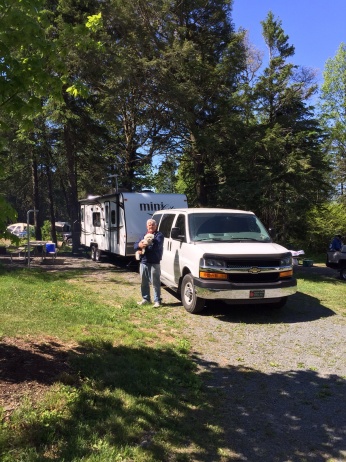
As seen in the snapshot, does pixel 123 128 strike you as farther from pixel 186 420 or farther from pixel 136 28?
pixel 186 420

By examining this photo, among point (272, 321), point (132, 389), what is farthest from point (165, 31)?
point (132, 389)

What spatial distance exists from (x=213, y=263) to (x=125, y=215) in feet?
21.4

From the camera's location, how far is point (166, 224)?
978 cm

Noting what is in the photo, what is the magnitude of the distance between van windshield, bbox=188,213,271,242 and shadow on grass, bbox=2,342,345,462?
345 cm

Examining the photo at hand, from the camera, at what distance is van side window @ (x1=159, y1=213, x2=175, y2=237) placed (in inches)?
373

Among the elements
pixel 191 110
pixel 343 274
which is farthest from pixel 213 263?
pixel 191 110

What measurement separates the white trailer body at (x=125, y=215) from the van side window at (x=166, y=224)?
3224 millimetres

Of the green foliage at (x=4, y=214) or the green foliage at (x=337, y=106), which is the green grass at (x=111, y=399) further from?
the green foliage at (x=337, y=106)

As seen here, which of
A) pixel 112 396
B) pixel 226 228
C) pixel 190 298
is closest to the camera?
pixel 112 396

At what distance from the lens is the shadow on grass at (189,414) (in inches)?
122

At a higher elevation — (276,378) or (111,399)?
(111,399)

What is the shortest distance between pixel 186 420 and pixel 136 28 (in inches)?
657

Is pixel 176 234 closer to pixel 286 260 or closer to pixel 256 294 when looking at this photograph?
pixel 256 294

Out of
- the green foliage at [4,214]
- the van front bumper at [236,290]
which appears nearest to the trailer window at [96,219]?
the van front bumper at [236,290]
